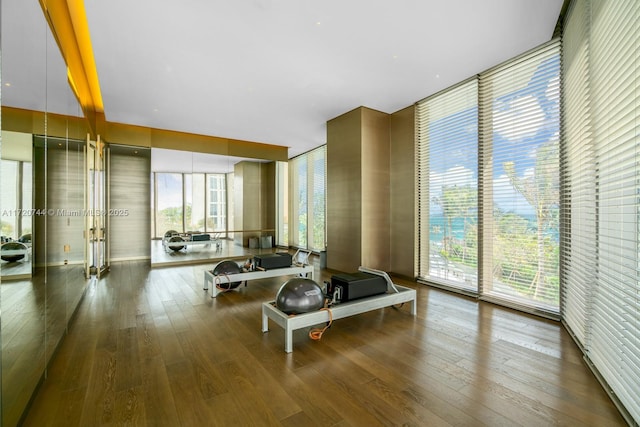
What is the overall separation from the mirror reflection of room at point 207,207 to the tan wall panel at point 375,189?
294 centimetres

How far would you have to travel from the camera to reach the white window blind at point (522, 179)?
2844 millimetres

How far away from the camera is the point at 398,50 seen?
3.05m

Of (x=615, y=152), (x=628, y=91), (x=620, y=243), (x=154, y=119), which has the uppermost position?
(x=154, y=119)


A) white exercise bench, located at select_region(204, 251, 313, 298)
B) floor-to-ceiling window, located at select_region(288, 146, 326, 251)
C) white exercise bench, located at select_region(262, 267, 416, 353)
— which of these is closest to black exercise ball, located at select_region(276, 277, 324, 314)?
white exercise bench, located at select_region(262, 267, 416, 353)

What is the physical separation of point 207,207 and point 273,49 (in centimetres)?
403

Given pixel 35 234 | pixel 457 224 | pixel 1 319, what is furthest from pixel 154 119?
pixel 457 224

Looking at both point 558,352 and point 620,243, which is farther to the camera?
point 558,352

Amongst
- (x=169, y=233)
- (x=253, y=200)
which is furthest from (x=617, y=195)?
(x=169, y=233)

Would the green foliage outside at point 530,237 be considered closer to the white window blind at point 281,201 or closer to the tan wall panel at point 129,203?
the white window blind at point 281,201

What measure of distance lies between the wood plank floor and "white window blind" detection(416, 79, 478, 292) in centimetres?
93

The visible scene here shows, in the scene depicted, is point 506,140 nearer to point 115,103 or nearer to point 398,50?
point 398,50

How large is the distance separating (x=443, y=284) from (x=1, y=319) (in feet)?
13.8

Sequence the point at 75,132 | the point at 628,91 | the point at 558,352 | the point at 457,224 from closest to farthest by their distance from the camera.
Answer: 1. the point at 628,91
2. the point at 558,352
3. the point at 75,132
4. the point at 457,224

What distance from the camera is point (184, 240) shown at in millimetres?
5883
